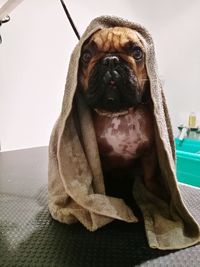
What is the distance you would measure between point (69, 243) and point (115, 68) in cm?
28

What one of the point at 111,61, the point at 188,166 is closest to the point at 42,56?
the point at 188,166

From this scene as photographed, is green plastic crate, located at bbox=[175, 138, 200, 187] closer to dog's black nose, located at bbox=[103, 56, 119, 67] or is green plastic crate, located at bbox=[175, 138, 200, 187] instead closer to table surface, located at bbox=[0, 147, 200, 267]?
table surface, located at bbox=[0, 147, 200, 267]

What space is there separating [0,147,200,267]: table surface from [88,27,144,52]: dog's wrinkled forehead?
295mm

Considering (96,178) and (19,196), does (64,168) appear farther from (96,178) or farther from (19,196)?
(19,196)

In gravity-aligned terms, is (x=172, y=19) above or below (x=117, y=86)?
above

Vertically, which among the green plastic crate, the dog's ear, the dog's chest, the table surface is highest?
the dog's ear

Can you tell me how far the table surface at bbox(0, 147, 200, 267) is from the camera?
367mm

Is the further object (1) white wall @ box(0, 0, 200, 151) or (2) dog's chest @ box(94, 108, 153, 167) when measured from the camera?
(1) white wall @ box(0, 0, 200, 151)

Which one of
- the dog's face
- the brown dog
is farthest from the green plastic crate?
the dog's face

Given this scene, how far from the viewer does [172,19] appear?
6.05 ft

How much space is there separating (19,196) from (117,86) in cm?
36

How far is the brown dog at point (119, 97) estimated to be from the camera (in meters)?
0.42

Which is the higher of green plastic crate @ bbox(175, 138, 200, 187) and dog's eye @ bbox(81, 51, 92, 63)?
dog's eye @ bbox(81, 51, 92, 63)

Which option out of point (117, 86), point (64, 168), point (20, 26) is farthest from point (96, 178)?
point (20, 26)
